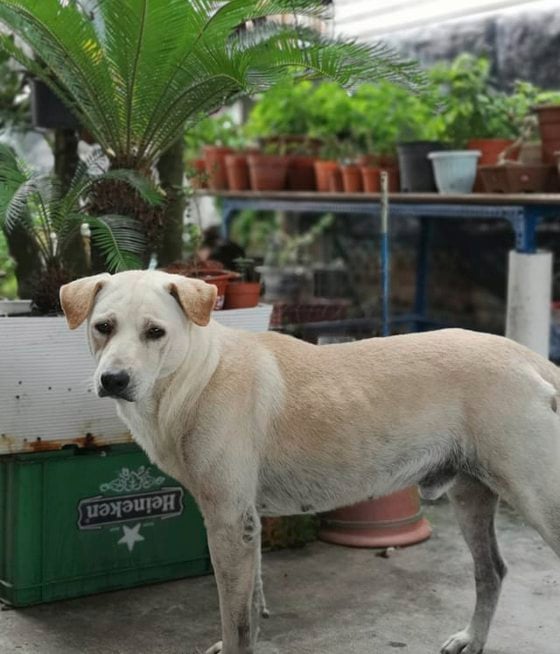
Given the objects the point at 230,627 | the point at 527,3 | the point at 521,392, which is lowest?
the point at 230,627

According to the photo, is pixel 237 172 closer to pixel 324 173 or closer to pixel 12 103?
pixel 324 173

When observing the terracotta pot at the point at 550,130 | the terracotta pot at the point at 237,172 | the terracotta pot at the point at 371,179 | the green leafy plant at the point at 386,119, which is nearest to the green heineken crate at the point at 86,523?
the terracotta pot at the point at 550,130

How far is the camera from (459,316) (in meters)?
9.23

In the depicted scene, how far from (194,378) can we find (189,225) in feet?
8.09

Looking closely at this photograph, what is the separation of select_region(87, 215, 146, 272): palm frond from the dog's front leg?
1.25m

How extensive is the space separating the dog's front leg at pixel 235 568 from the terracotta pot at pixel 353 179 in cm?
464

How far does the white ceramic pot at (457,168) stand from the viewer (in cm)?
666

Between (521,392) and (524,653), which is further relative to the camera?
(524,653)

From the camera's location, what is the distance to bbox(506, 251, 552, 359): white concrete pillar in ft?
19.4

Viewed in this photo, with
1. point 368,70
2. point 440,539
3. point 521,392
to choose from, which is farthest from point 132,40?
point 440,539

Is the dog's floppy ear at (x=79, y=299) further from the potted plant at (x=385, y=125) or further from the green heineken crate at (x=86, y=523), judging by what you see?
the potted plant at (x=385, y=125)

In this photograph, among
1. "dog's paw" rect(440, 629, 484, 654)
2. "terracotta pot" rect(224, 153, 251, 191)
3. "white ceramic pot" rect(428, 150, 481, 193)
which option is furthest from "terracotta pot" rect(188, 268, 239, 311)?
"terracotta pot" rect(224, 153, 251, 191)

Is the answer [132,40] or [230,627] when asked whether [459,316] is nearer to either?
[132,40]

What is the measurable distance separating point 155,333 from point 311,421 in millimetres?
642
